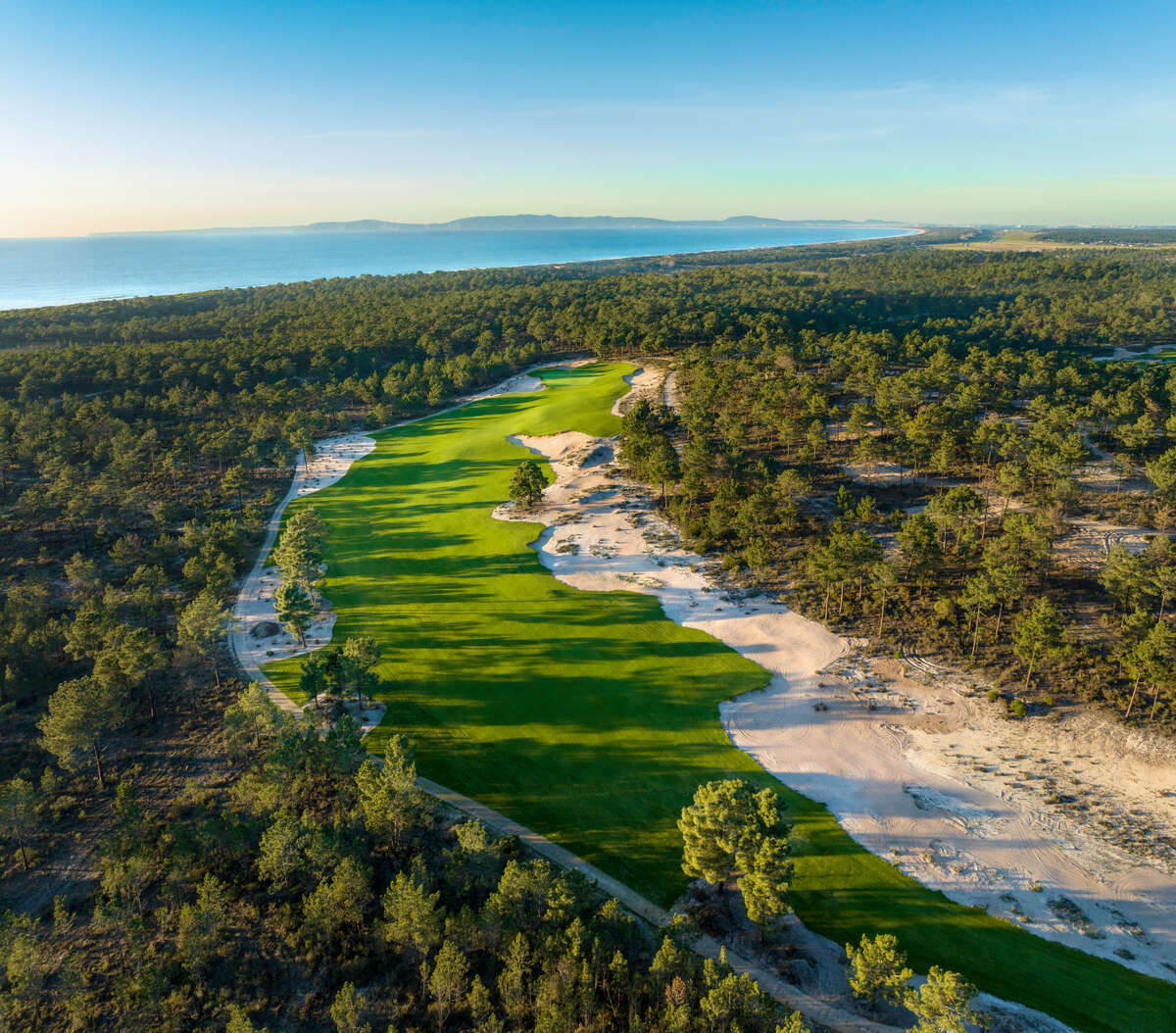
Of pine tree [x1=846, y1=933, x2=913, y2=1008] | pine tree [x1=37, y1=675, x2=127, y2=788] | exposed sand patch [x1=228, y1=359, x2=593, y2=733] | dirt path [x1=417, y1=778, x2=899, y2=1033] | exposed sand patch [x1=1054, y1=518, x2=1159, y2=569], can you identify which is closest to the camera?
pine tree [x1=846, y1=933, x2=913, y2=1008]

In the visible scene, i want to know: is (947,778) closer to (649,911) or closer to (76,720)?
(649,911)

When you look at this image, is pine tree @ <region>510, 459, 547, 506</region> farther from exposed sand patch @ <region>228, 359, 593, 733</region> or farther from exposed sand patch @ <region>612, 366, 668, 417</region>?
exposed sand patch @ <region>612, 366, 668, 417</region>

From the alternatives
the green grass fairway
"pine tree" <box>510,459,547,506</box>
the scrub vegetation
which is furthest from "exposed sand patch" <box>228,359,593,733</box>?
"pine tree" <box>510,459,547,506</box>

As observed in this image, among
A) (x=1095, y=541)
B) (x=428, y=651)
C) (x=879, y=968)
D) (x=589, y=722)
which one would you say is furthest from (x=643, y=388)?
(x=879, y=968)

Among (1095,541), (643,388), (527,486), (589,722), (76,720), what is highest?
(643,388)

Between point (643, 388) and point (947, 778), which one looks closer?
point (947, 778)

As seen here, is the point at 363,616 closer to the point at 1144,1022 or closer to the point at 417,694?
the point at 417,694

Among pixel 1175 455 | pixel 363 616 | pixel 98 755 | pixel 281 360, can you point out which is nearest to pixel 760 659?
pixel 363 616
